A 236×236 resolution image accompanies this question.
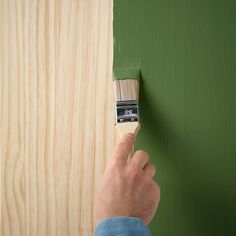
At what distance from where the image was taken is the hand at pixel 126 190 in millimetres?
721

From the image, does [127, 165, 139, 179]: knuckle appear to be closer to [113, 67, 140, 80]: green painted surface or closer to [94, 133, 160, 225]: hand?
[94, 133, 160, 225]: hand

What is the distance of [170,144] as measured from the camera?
882 mm

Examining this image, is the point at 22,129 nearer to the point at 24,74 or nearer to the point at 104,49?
the point at 24,74

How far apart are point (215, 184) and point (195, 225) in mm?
115

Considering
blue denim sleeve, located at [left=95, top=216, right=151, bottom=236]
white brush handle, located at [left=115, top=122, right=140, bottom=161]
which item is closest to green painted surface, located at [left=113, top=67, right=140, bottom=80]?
white brush handle, located at [left=115, top=122, right=140, bottom=161]

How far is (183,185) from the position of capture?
2.87 feet

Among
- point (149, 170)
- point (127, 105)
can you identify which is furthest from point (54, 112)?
point (149, 170)

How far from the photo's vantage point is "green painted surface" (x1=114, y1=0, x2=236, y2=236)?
2.75ft

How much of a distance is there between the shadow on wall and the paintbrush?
0.04 meters

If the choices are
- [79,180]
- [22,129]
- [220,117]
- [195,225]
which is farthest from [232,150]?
[22,129]

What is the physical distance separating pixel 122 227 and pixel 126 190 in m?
0.08

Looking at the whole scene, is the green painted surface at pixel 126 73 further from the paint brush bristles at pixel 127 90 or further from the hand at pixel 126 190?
the hand at pixel 126 190

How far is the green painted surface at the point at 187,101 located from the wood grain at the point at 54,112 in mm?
94

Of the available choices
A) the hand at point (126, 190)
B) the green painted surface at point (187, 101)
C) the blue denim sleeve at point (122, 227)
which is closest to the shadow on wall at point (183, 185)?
the green painted surface at point (187, 101)
